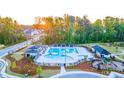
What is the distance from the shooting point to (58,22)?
177 inches

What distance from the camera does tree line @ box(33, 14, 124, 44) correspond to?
14.6ft

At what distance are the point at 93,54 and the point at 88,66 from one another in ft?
0.58

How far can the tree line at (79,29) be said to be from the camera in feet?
14.6

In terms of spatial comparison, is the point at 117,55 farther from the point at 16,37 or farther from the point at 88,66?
the point at 16,37

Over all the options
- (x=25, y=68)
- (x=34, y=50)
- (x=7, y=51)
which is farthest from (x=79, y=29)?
(x=7, y=51)

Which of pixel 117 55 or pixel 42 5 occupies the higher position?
pixel 42 5

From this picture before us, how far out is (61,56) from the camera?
178 inches

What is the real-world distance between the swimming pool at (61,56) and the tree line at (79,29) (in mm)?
109

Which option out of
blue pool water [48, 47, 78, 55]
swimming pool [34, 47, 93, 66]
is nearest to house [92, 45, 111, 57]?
swimming pool [34, 47, 93, 66]

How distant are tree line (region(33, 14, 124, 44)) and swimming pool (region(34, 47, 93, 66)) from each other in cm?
11

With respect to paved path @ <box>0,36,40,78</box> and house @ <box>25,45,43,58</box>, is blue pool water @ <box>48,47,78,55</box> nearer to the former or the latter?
house @ <box>25,45,43,58</box>

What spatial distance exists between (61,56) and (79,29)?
443 mm
